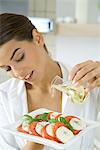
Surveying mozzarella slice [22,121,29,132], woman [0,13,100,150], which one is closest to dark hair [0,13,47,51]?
woman [0,13,100,150]

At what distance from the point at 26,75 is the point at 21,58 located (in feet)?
0.21

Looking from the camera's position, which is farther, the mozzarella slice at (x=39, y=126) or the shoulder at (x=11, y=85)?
the shoulder at (x=11, y=85)

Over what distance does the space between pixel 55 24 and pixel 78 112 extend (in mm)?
856

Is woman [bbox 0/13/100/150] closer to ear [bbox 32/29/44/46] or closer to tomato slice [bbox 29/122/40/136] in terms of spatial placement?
ear [bbox 32/29/44/46]

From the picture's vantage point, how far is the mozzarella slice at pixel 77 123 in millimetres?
758


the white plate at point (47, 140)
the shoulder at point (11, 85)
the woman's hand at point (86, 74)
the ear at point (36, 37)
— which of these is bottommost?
the shoulder at point (11, 85)

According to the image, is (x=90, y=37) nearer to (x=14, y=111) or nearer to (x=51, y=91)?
(x=51, y=91)

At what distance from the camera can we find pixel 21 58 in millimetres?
1044

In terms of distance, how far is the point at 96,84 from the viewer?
98 centimetres

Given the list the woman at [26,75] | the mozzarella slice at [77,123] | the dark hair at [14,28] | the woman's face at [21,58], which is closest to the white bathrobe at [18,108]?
the woman at [26,75]

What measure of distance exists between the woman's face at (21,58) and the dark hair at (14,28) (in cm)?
2

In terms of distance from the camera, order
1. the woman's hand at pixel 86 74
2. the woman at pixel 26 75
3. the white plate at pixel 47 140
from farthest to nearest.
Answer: the woman at pixel 26 75, the woman's hand at pixel 86 74, the white plate at pixel 47 140

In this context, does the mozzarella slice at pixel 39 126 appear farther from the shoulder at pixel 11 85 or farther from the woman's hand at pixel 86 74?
the shoulder at pixel 11 85

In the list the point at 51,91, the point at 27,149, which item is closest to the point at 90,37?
the point at 51,91
